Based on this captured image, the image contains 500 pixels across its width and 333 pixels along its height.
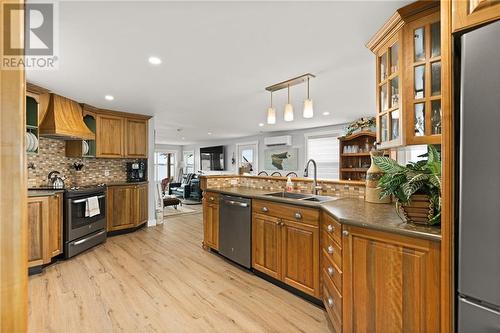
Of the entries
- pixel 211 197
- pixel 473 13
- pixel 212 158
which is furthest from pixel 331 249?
pixel 212 158

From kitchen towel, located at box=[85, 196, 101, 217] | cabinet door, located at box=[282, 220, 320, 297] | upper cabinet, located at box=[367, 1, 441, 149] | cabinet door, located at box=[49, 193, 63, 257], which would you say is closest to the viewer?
upper cabinet, located at box=[367, 1, 441, 149]

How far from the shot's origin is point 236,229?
2943mm

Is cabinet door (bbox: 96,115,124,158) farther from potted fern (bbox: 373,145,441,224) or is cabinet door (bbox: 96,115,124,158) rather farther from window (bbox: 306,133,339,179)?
window (bbox: 306,133,339,179)

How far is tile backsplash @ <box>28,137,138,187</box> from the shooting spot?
3.58 meters

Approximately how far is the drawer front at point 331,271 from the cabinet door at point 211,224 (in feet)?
5.43

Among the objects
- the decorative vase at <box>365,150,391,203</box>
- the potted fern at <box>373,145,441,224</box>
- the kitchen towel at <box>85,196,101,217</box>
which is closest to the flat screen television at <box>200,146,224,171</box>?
the kitchen towel at <box>85,196,101,217</box>

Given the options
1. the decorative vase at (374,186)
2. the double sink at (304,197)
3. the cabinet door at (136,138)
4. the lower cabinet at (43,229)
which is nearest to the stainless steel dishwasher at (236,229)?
the double sink at (304,197)

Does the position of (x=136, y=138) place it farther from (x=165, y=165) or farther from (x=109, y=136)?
(x=165, y=165)

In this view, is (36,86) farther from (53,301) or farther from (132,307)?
(132,307)

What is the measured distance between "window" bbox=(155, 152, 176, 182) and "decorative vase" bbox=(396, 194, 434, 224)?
11.3 meters

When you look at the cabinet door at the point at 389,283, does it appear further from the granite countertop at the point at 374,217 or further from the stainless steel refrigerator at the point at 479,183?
the stainless steel refrigerator at the point at 479,183

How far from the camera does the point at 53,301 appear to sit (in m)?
2.25

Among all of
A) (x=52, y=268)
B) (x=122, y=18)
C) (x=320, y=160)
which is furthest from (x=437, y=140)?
(x=320, y=160)

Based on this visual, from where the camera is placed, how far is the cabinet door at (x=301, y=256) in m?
2.15
